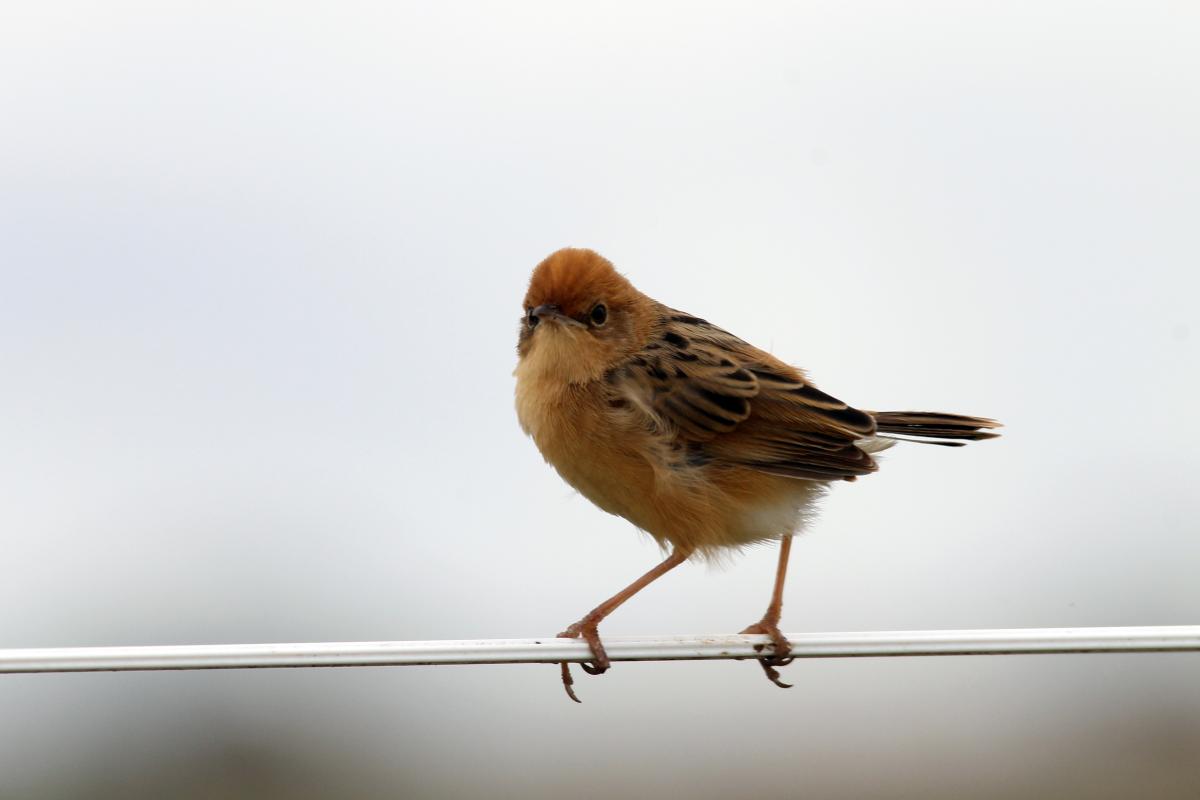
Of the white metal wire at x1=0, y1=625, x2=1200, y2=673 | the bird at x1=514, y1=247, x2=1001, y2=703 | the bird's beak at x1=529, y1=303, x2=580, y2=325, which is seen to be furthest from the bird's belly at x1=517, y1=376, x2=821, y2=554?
the white metal wire at x1=0, y1=625, x2=1200, y2=673

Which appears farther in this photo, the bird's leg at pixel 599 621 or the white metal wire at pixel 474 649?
the bird's leg at pixel 599 621

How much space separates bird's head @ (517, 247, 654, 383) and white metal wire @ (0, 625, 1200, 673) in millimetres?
2499

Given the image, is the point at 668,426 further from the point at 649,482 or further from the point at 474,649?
the point at 474,649

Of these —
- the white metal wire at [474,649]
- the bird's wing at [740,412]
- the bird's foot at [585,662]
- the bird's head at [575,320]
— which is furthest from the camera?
the bird's head at [575,320]

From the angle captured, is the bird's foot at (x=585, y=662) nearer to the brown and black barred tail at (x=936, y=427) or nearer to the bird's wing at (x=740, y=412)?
the bird's wing at (x=740, y=412)

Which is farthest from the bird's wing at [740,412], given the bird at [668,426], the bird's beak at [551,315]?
the bird's beak at [551,315]

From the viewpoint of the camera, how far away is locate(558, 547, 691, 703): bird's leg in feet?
19.8

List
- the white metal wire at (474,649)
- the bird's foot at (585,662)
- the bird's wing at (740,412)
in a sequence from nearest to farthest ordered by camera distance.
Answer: the white metal wire at (474,649)
the bird's foot at (585,662)
the bird's wing at (740,412)

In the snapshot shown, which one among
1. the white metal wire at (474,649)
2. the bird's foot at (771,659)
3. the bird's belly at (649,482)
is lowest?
the bird's foot at (771,659)

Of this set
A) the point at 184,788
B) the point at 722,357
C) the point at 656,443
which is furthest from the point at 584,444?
the point at 184,788

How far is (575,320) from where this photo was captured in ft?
23.7

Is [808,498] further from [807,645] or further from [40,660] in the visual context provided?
[40,660]

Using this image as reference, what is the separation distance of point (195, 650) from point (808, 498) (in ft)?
12.2

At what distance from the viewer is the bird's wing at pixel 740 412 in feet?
23.1
